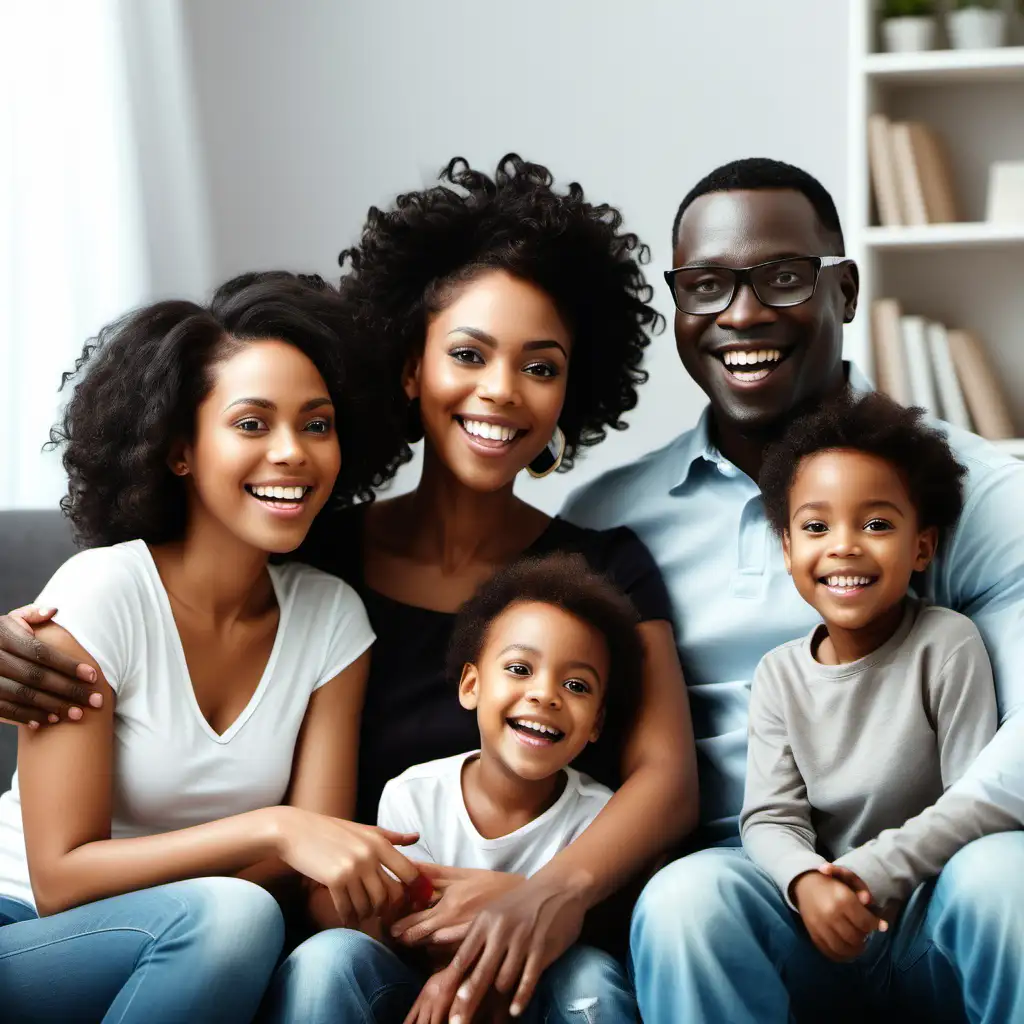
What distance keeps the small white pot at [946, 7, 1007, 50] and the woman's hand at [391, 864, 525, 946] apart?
2.08m

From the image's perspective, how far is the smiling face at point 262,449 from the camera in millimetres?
1542

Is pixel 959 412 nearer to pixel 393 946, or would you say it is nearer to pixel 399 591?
pixel 399 591

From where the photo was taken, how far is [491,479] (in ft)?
5.77

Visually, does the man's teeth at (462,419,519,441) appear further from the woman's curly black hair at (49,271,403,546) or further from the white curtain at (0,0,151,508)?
the white curtain at (0,0,151,508)

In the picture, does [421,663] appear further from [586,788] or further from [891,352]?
[891,352]

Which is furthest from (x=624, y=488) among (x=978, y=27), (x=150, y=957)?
(x=978, y=27)

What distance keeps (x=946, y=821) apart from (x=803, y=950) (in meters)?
0.20

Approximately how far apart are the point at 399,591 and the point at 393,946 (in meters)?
0.51

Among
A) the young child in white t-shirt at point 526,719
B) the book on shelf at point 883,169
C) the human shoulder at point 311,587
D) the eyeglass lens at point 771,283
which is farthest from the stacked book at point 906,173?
the human shoulder at point 311,587

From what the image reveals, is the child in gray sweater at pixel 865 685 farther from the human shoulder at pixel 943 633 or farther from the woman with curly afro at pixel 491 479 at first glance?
the woman with curly afro at pixel 491 479

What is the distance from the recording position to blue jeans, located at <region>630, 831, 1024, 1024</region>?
50.9 inches

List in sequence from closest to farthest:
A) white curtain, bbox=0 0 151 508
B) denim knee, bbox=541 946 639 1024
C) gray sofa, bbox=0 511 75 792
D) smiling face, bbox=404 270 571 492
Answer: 1. denim knee, bbox=541 946 639 1024
2. smiling face, bbox=404 270 571 492
3. gray sofa, bbox=0 511 75 792
4. white curtain, bbox=0 0 151 508

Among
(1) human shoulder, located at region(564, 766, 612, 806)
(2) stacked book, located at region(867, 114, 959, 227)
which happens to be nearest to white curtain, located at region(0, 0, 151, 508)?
(1) human shoulder, located at region(564, 766, 612, 806)

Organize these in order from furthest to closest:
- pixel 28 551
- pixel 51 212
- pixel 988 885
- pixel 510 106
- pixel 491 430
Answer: pixel 510 106, pixel 51 212, pixel 28 551, pixel 491 430, pixel 988 885
